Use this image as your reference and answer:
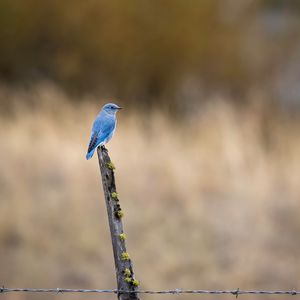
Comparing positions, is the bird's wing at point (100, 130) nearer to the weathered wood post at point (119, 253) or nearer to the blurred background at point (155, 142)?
the weathered wood post at point (119, 253)

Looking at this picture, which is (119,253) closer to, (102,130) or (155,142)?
(102,130)

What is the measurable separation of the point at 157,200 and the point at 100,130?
626 centimetres

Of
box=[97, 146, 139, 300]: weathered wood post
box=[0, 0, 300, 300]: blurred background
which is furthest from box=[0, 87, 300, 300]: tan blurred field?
box=[97, 146, 139, 300]: weathered wood post

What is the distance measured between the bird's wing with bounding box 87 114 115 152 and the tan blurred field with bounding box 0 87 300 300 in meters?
3.91

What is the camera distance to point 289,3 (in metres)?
20.6

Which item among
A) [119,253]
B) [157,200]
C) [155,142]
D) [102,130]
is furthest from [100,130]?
[155,142]

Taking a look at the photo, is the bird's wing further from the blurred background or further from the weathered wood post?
the blurred background

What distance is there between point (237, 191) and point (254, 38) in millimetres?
6808

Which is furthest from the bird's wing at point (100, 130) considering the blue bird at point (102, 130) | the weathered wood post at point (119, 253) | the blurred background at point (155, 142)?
the blurred background at point (155, 142)

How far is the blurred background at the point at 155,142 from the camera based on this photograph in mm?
11000

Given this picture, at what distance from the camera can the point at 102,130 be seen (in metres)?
6.21

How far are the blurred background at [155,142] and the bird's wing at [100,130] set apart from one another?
12.8 ft

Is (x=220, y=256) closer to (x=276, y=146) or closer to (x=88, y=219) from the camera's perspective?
(x=88, y=219)

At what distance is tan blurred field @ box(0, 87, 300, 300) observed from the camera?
1072 cm
